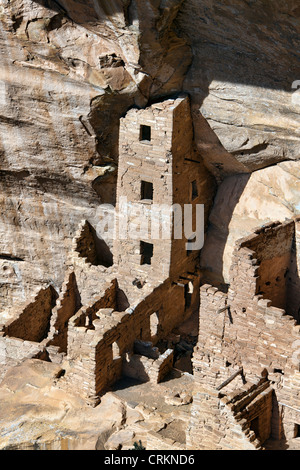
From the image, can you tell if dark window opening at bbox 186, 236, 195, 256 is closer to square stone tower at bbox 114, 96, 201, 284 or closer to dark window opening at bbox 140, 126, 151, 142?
square stone tower at bbox 114, 96, 201, 284

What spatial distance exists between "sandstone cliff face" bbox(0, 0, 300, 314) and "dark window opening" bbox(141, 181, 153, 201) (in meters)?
0.92

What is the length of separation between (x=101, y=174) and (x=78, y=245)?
2.46m

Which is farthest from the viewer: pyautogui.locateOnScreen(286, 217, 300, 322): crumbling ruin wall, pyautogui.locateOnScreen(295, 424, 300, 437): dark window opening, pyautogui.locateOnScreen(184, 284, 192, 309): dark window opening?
pyautogui.locateOnScreen(184, 284, 192, 309): dark window opening

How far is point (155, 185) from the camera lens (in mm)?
24844

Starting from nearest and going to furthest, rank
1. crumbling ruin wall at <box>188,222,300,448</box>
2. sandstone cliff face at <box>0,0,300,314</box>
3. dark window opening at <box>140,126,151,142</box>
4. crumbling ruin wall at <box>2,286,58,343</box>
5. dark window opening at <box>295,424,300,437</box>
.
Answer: crumbling ruin wall at <box>188,222,300,448</box> → dark window opening at <box>295,424,300,437</box> → sandstone cliff face at <box>0,0,300,314</box> → dark window opening at <box>140,126,151,142</box> → crumbling ruin wall at <box>2,286,58,343</box>

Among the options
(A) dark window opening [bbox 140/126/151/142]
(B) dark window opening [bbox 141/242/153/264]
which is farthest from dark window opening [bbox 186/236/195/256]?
(A) dark window opening [bbox 140/126/151/142]

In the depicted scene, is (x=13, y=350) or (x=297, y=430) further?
(x=13, y=350)

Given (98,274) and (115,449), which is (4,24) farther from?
(115,449)

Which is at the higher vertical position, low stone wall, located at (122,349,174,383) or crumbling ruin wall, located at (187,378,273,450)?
crumbling ruin wall, located at (187,378,273,450)

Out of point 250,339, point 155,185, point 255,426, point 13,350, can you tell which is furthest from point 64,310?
point 255,426

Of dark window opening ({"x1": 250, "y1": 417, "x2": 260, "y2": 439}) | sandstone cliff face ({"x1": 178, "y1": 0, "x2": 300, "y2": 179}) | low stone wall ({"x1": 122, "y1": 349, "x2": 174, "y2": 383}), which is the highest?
sandstone cliff face ({"x1": 178, "y1": 0, "x2": 300, "y2": 179})

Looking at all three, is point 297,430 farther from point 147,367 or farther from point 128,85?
point 128,85

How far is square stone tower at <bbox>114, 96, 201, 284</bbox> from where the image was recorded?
24.2 m

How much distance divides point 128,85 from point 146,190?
3149 millimetres
